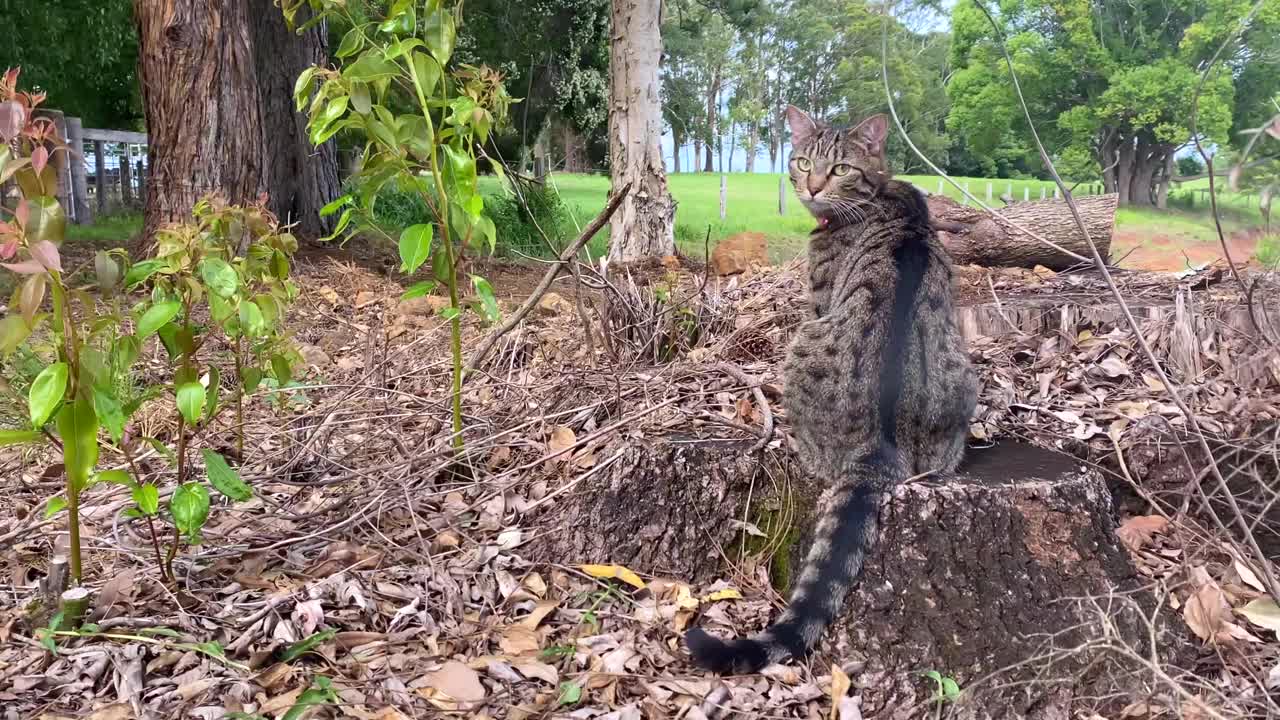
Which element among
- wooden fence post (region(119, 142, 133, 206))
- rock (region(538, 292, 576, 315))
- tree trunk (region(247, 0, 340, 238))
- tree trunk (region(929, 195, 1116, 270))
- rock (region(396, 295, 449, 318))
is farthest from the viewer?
wooden fence post (region(119, 142, 133, 206))

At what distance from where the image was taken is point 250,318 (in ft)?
7.04

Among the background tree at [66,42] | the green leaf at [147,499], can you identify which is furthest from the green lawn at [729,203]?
the background tree at [66,42]

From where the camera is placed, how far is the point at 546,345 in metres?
4.21

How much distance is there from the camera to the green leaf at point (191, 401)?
194 cm

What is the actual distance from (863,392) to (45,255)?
1.99m

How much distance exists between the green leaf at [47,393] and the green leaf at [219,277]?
34 cm

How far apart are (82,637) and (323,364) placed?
2.63 metres

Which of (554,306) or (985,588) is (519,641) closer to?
(985,588)

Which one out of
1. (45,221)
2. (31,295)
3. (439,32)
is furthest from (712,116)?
(31,295)

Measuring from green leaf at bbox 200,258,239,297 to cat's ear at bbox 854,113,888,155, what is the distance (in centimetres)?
226

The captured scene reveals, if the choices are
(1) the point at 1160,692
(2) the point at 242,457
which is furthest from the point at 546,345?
(1) the point at 1160,692

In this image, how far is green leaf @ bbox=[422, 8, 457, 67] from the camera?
7.97ft

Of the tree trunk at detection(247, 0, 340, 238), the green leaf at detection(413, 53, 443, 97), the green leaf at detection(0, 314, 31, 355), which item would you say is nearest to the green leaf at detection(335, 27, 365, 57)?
the green leaf at detection(413, 53, 443, 97)

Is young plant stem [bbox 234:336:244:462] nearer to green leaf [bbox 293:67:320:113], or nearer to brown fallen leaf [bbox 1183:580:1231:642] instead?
green leaf [bbox 293:67:320:113]
